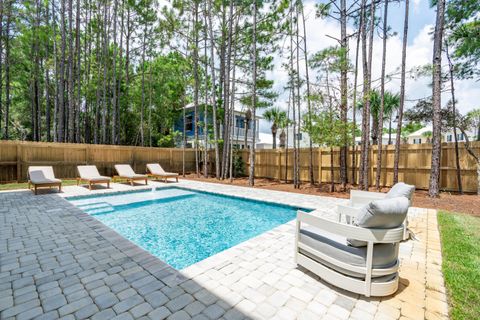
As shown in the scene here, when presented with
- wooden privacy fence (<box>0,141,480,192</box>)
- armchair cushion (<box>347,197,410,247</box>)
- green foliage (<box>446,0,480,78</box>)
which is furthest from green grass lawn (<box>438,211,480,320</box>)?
green foliage (<box>446,0,480,78</box>)

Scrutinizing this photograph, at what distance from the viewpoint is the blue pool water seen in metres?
4.33

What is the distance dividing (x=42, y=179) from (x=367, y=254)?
980 cm

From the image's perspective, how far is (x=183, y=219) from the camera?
5.99 meters

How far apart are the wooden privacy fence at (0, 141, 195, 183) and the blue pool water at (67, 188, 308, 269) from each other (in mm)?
4402

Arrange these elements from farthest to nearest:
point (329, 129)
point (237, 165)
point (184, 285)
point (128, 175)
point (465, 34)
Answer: point (237, 165), point (128, 175), point (329, 129), point (465, 34), point (184, 285)

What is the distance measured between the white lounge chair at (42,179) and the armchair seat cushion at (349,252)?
28.6ft

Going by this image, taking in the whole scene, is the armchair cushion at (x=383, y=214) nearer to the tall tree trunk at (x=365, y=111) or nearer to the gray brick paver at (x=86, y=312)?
the gray brick paver at (x=86, y=312)

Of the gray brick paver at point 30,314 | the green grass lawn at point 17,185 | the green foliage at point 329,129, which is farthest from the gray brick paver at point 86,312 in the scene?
the green grass lawn at point 17,185

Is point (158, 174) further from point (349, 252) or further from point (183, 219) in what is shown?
point (349, 252)

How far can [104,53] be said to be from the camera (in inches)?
500

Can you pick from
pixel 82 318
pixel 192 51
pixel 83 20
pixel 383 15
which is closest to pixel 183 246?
pixel 82 318

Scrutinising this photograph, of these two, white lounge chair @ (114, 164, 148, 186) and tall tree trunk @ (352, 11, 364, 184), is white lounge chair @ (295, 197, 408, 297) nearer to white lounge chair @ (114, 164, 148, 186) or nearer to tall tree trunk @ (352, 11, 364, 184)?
tall tree trunk @ (352, 11, 364, 184)

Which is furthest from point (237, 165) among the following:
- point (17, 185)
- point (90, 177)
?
point (17, 185)

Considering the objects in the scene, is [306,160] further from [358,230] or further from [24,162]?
[24,162]
